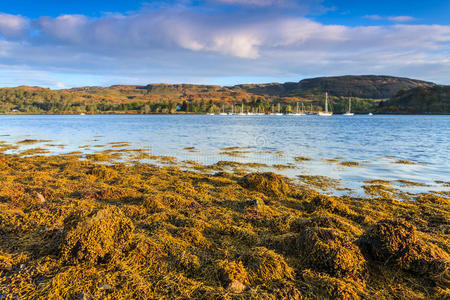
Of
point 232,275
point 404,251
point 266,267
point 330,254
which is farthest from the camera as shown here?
point 404,251

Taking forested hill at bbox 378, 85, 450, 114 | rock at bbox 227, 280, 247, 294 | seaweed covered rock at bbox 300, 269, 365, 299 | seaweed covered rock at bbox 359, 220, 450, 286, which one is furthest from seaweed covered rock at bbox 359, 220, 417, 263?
forested hill at bbox 378, 85, 450, 114

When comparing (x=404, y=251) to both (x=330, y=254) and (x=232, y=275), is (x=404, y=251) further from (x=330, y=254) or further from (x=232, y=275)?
(x=232, y=275)

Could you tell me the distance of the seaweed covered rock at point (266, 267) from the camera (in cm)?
389

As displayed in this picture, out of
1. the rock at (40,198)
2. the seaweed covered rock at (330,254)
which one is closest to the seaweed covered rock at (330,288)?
the seaweed covered rock at (330,254)

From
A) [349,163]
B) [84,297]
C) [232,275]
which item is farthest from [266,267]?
[349,163]

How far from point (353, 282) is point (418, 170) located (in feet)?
42.1

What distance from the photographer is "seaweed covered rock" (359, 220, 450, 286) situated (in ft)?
13.1

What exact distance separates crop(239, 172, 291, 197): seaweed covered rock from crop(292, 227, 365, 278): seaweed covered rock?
4253mm

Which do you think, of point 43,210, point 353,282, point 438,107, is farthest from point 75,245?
point 438,107

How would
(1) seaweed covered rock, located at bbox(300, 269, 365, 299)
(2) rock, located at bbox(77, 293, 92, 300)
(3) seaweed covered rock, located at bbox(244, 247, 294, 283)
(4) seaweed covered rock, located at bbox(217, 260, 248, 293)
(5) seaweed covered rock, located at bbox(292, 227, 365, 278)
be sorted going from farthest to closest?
1. (5) seaweed covered rock, located at bbox(292, 227, 365, 278)
2. (3) seaweed covered rock, located at bbox(244, 247, 294, 283)
3. (4) seaweed covered rock, located at bbox(217, 260, 248, 293)
4. (1) seaweed covered rock, located at bbox(300, 269, 365, 299)
5. (2) rock, located at bbox(77, 293, 92, 300)

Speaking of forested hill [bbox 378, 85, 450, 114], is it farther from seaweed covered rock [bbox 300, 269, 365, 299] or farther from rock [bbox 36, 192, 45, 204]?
rock [bbox 36, 192, 45, 204]

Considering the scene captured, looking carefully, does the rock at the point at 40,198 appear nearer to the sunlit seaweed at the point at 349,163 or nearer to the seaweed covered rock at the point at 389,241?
the seaweed covered rock at the point at 389,241

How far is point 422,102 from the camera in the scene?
492 feet

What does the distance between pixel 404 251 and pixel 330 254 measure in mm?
1251
